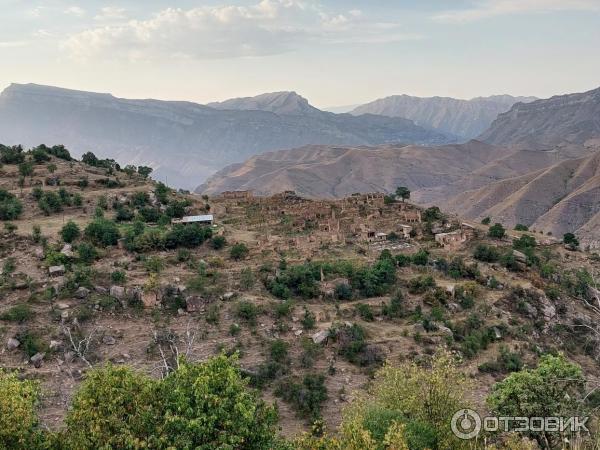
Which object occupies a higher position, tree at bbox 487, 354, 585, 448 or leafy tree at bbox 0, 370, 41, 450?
leafy tree at bbox 0, 370, 41, 450

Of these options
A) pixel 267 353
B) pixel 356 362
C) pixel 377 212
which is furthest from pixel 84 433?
pixel 377 212

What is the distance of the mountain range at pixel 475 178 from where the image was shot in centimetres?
8988

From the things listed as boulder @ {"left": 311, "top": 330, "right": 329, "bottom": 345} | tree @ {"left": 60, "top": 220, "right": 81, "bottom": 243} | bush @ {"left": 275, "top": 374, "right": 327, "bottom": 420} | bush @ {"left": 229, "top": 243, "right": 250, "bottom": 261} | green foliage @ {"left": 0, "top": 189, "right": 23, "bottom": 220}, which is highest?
green foliage @ {"left": 0, "top": 189, "right": 23, "bottom": 220}

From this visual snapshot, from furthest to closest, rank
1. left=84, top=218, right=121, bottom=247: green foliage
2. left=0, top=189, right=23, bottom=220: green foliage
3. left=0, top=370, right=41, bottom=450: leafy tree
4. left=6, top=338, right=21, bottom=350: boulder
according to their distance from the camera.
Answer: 1. left=0, top=189, right=23, bottom=220: green foliage
2. left=84, top=218, right=121, bottom=247: green foliage
3. left=6, top=338, right=21, bottom=350: boulder
4. left=0, top=370, right=41, bottom=450: leafy tree

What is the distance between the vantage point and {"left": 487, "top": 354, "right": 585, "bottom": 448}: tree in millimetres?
16609

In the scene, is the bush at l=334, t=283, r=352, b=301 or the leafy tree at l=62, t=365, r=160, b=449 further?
the bush at l=334, t=283, r=352, b=301

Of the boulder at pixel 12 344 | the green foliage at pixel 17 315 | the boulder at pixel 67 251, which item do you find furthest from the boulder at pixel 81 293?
the boulder at pixel 67 251

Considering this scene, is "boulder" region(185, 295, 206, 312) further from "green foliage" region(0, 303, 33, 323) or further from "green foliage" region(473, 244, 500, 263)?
"green foliage" region(473, 244, 500, 263)

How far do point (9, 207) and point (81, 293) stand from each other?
44.3 feet

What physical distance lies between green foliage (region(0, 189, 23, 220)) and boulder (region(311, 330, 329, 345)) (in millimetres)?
23191

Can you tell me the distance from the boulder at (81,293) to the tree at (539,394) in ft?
61.8

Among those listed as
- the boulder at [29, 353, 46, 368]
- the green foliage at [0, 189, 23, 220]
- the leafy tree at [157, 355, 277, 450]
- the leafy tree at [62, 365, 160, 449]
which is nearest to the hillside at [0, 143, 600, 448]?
the boulder at [29, 353, 46, 368]

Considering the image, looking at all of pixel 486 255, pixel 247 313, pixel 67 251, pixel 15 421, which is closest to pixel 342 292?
pixel 247 313

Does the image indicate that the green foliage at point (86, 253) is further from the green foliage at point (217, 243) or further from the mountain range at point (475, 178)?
the mountain range at point (475, 178)
